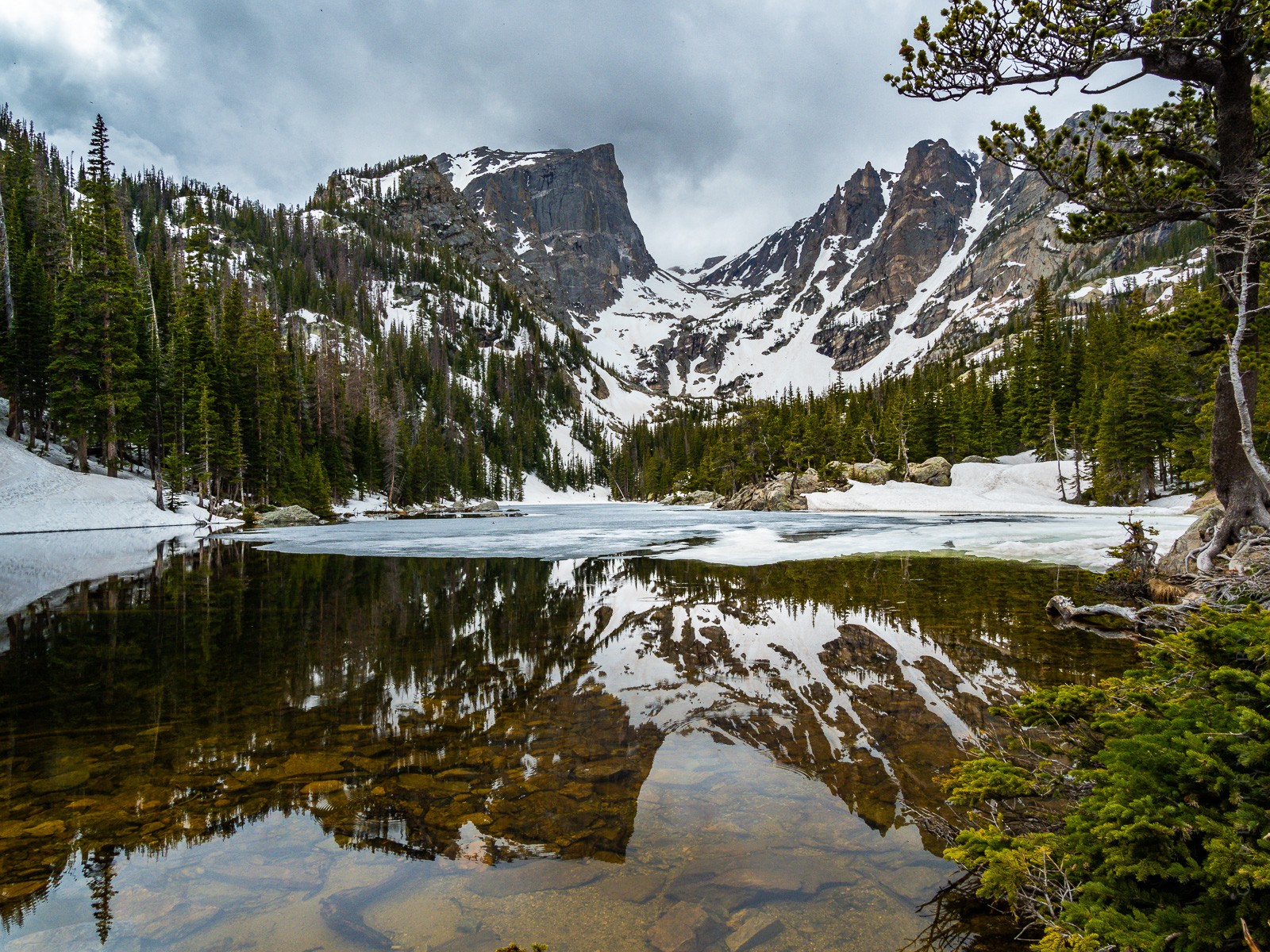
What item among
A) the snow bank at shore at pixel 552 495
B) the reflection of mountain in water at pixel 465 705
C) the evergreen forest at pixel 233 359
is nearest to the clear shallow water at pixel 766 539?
the reflection of mountain in water at pixel 465 705

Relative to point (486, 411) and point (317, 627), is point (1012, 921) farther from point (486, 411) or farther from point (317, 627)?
point (486, 411)

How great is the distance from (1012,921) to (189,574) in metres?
20.4

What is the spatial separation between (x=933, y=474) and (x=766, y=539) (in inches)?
1426

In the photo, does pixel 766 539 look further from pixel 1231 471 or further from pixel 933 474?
pixel 933 474

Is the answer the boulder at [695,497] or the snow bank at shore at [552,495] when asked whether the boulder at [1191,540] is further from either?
the snow bank at shore at [552,495]

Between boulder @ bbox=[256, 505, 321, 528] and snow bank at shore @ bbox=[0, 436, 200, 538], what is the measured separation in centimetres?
462

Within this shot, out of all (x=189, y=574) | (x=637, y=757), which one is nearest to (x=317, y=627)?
(x=637, y=757)

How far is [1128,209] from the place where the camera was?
8070 millimetres

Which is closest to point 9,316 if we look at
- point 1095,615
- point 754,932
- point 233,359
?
point 233,359

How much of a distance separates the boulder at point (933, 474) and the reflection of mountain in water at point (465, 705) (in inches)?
1797

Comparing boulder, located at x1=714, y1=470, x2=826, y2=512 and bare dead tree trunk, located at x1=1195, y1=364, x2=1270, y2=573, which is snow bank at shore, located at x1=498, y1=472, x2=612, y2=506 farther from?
bare dead tree trunk, located at x1=1195, y1=364, x2=1270, y2=573

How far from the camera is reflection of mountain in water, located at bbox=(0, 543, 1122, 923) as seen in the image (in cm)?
423

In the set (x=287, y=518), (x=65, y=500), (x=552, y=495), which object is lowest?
(x=552, y=495)

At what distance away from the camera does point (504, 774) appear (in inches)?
192
